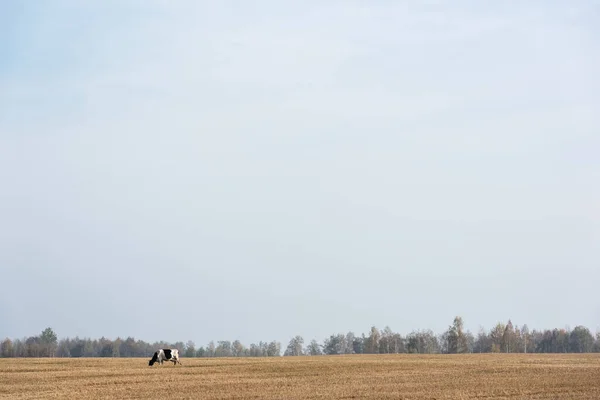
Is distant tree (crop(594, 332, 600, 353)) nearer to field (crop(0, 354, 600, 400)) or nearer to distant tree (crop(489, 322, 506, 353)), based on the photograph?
distant tree (crop(489, 322, 506, 353))

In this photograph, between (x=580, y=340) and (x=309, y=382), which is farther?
(x=580, y=340)

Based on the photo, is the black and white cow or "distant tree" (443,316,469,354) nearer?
the black and white cow

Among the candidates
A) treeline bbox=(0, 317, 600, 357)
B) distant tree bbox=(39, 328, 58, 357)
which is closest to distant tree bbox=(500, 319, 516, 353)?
treeline bbox=(0, 317, 600, 357)

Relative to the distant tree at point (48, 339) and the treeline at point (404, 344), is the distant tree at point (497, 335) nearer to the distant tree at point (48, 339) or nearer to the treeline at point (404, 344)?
the treeline at point (404, 344)

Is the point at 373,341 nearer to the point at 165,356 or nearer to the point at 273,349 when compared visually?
the point at 273,349

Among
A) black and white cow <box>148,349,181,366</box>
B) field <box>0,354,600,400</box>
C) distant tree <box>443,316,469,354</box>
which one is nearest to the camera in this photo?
field <box>0,354,600,400</box>

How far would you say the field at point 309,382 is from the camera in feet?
104

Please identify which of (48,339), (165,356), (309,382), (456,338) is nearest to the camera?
(309,382)

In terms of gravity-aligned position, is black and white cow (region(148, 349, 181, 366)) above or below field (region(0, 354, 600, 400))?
above

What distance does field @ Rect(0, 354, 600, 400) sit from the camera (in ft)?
104

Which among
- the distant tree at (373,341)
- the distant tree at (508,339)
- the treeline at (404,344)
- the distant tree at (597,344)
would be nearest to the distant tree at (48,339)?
the treeline at (404,344)

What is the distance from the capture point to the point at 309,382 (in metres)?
37.4

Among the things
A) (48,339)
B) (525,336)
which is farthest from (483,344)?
(48,339)

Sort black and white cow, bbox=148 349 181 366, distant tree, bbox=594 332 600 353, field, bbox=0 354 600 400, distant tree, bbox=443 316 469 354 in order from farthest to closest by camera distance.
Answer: distant tree, bbox=594 332 600 353 < distant tree, bbox=443 316 469 354 < black and white cow, bbox=148 349 181 366 < field, bbox=0 354 600 400
